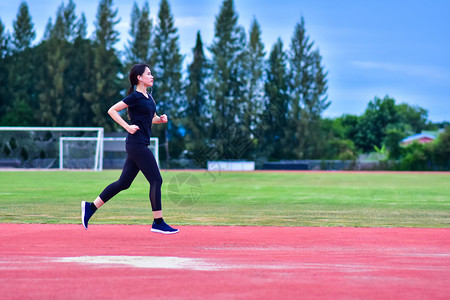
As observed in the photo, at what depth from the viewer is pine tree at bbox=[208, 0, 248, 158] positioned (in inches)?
2608

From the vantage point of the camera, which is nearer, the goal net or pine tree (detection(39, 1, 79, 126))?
the goal net

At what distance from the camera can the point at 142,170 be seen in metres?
7.52

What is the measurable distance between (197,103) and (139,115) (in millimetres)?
62145

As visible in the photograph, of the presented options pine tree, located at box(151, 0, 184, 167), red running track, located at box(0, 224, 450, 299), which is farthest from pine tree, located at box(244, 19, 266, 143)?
red running track, located at box(0, 224, 450, 299)

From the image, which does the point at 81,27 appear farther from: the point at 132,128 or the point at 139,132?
the point at 132,128

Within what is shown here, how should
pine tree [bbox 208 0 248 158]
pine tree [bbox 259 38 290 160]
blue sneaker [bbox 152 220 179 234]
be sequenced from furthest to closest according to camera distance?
1. pine tree [bbox 259 38 290 160]
2. pine tree [bbox 208 0 248 158]
3. blue sneaker [bbox 152 220 179 234]

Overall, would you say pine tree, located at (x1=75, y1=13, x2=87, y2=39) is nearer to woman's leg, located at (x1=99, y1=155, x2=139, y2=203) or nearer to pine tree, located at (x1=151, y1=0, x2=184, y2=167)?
pine tree, located at (x1=151, y1=0, x2=184, y2=167)

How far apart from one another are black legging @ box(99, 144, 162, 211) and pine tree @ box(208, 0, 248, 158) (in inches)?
2279

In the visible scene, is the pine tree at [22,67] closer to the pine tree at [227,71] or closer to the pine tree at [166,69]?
the pine tree at [166,69]

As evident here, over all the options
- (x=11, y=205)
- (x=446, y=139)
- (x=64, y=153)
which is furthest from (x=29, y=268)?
(x=446, y=139)

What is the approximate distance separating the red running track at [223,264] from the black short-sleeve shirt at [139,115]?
1.32 metres

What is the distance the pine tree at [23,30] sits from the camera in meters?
69.6

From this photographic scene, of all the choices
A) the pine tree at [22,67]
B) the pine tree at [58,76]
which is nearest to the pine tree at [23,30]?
the pine tree at [22,67]

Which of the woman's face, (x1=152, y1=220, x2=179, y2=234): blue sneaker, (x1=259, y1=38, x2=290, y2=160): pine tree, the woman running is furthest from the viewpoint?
(x1=259, y1=38, x2=290, y2=160): pine tree
